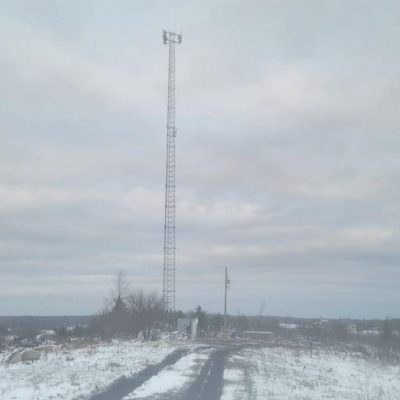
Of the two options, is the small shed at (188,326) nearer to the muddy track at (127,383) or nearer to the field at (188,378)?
the field at (188,378)

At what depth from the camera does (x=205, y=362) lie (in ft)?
106

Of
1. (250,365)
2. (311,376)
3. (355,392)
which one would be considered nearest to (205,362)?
(250,365)

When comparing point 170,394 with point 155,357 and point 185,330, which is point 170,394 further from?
point 185,330

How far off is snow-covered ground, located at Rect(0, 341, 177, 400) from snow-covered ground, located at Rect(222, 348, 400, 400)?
13.2 ft

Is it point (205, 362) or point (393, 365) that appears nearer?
point (205, 362)

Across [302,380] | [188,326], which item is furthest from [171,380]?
[188,326]

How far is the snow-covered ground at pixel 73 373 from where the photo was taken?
19.8 m

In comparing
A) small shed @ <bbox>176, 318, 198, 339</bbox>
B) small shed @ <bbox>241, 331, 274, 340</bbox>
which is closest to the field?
small shed @ <bbox>176, 318, 198, 339</bbox>

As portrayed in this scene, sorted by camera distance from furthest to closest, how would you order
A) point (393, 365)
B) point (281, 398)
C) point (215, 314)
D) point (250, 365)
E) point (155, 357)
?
point (215, 314)
point (393, 365)
point (155, 357)
point (250, 365)
point (281, 398)

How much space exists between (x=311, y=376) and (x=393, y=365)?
1730 cm

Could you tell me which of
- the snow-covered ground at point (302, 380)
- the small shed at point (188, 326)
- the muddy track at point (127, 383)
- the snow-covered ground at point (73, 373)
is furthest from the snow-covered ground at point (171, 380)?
the small shed at point (188, 326)

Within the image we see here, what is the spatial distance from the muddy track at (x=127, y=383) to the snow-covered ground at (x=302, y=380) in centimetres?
274

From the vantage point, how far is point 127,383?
22.5 m

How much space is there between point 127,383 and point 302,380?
7.05 m
